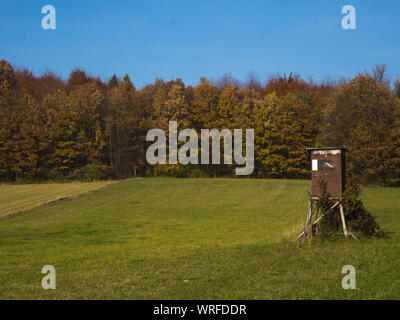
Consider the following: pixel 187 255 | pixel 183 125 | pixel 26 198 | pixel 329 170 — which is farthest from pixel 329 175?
pixel 183 125

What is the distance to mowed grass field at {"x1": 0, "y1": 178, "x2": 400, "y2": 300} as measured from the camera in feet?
24.7

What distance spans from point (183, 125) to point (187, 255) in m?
36.4

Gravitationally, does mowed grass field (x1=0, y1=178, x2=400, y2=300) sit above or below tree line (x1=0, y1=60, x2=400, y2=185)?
below

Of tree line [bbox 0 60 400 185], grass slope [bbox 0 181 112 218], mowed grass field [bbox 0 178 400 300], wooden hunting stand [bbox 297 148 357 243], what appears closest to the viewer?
mowed grass field [bbox 0 178 400 300]

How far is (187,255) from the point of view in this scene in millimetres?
11141

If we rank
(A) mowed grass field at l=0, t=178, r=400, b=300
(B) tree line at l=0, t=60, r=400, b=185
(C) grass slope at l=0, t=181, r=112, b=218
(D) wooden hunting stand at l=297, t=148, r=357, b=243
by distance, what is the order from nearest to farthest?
(A) mowed grass field at l=0, t=178, r=400, b=300 → (D) wooden hunting stand at l=297, t=148, r=357, b=243 → (C) grass slope at l=0, t=181, r=112, b=218 → (B) tree line at l=0, t=60, r=400, b=185

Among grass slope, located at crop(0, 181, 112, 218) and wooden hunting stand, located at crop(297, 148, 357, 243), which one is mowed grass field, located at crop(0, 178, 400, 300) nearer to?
wooden hunting stand, located at crop(297, 148, 357, 243)

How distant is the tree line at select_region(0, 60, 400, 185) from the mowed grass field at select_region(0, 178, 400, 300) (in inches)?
652

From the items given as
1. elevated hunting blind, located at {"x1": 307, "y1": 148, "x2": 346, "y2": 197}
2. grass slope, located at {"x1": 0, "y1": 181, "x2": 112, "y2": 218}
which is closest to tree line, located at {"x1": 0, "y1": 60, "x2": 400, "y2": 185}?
grass slope, located at {"x1": 0, "y1": 181, "x2": 112, "y2": 218}

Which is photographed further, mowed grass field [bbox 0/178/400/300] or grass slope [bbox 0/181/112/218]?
grass slope [bbox 0/181/112/218]

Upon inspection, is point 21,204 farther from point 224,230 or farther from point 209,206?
point 224,230

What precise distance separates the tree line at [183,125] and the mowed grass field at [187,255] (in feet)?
54.3

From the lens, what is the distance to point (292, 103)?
152ft
